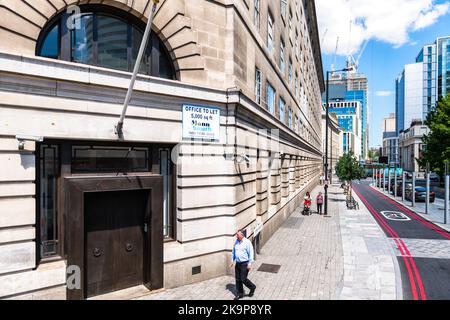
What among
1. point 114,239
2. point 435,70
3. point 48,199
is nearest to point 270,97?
point 114,239

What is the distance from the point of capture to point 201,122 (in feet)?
Answer: 32.0

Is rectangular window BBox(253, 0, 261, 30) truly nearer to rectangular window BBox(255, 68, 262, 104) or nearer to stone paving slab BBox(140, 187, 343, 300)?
rectangular window BBox(255, 68, 262, 104)

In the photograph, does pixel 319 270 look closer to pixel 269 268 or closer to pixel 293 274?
pixel 293 274

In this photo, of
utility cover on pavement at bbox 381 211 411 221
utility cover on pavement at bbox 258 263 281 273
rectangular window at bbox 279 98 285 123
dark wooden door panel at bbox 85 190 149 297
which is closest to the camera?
dark wooden door panel at bbox 85 190 149 297

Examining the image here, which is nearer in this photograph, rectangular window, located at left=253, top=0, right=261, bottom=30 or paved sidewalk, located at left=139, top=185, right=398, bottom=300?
paved sidewalk, located at left=139, top=185, right=398, bottom=300

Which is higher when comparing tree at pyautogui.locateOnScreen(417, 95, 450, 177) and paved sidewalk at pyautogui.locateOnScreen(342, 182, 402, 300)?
tree at pyautogui.locateOnScreen(417, 95, 450, 177)

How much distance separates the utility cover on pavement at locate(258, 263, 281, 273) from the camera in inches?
427

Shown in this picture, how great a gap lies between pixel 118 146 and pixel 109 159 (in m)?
0.43

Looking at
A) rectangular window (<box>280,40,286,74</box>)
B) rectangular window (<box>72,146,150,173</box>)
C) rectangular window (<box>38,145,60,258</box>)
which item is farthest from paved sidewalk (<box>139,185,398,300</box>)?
rectangular window (<box>280,40,286,74</box>)

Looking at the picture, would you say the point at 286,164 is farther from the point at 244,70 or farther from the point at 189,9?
the point at 189,9

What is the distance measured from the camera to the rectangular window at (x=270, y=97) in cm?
1638

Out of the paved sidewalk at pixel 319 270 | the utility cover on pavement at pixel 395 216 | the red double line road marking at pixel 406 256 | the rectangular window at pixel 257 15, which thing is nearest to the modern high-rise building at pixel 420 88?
the utility cover on pavement at pixel 395 216

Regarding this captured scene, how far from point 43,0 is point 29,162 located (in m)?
3.74

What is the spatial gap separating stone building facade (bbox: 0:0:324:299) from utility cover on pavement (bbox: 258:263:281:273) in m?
1.43
